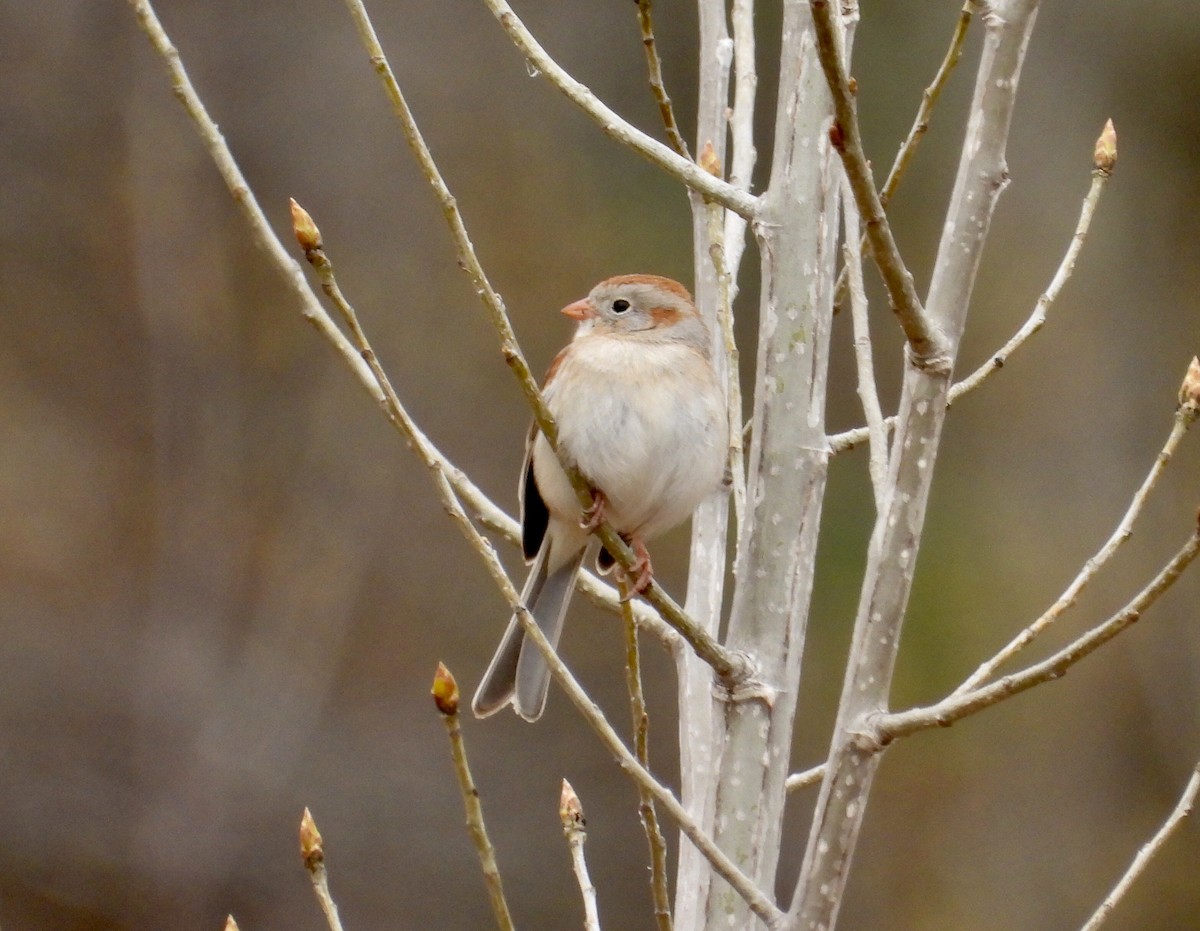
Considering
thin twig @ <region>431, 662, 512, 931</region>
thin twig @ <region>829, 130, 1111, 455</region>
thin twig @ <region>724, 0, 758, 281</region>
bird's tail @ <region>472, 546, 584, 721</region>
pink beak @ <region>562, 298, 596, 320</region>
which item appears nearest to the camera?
thin twig @ <region>431, 662, 512, 931</region>

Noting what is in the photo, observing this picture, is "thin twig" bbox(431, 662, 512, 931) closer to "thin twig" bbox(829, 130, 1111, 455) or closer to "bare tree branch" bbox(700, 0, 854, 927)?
"bare tree branch" bbox(700, 0, 854, 927)

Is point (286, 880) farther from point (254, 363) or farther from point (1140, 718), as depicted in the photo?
point (1140, 718)

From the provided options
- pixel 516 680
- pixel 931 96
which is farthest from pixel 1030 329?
pixel 516 680

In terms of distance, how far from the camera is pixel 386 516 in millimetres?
7891

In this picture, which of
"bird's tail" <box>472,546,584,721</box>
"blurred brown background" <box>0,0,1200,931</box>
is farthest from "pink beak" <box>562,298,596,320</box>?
"blurred brown background" <box>0,0,1200,931</box>

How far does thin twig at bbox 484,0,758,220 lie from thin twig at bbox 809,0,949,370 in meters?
0.43

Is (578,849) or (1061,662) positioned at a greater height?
(1061,662)

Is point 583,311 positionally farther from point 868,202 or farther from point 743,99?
point 868,202

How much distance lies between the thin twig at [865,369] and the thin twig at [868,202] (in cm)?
23

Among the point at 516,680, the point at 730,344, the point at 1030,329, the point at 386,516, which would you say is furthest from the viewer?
the point at 386,516

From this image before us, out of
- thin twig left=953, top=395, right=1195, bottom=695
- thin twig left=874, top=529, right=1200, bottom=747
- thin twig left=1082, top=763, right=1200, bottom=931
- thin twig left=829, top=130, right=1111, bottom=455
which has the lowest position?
thin twig left=1082, top=763, right=1200, bottom=931

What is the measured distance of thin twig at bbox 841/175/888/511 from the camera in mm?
2205

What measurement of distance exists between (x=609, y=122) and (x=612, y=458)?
84 centimetres

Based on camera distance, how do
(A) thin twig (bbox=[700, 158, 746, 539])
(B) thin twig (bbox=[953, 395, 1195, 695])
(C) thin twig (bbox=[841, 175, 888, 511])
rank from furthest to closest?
(A) thin twig (bbox=[700, 158, 746, 539]) → (C) thin twig (bbox=[841, 175, 888, 511]) → (B) thin twig (bbox=[953, 395, 1195, 695])
